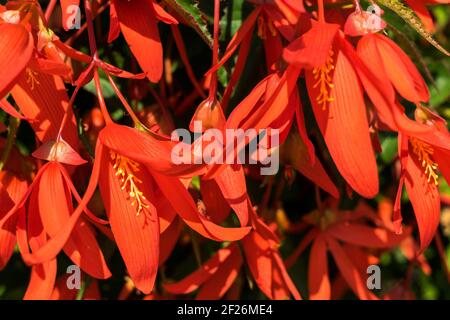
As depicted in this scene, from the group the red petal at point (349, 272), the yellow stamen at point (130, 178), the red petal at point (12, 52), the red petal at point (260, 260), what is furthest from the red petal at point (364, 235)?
the red petal at point (12, 52)

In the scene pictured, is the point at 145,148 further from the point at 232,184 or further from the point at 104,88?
the point at 104,88

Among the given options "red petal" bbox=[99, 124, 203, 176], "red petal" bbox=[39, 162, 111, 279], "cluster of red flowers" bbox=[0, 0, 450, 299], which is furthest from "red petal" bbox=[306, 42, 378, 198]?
"red petal" bbox=[39, 162, 111, 279]

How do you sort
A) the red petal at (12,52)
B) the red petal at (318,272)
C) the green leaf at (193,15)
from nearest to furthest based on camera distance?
the red petal at (12,52)
the green leaf at (193,15)
the red petal at (318,272)

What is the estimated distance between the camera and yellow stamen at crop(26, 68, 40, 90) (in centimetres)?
63

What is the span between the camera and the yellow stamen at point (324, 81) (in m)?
0.61

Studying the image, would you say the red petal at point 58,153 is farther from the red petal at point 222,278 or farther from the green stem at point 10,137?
the red petal at point 222,278

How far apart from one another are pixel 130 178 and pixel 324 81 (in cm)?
18

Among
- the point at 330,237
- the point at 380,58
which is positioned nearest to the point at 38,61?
the point at 380,58

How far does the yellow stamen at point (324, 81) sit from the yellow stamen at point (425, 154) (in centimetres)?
8

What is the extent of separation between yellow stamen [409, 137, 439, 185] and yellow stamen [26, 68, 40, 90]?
32cm

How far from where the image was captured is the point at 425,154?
632 millimetres

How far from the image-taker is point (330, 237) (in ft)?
3.00

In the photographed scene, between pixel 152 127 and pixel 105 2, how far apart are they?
0.46ft

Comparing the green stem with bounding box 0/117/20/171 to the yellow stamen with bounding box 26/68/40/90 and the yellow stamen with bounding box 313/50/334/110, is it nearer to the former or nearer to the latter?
the yellow stamen with bounding box 26/68/40/90
